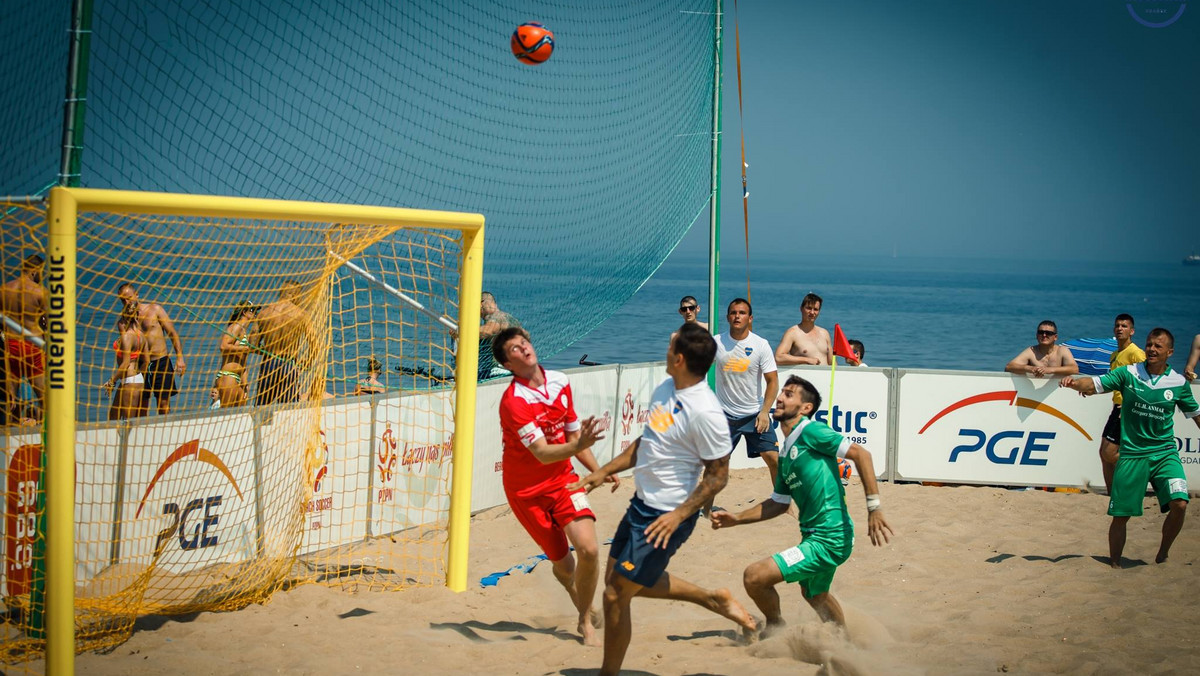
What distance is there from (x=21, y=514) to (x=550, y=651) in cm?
298

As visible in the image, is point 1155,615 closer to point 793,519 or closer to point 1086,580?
point 1086,580

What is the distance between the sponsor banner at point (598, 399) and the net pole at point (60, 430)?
5.86 meters

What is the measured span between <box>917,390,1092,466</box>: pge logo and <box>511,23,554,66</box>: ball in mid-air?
6.22 meters

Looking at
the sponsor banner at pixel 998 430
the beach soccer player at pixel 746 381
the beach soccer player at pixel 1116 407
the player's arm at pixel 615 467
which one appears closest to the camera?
the player's arm at pixel 615 467

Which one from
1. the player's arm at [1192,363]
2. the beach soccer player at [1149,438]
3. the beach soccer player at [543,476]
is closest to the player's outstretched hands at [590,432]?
the beach soccer player at [543,476]

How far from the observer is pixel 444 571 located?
712 centimetres

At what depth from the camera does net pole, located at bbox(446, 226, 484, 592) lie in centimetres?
641

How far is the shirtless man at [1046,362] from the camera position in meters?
10.8

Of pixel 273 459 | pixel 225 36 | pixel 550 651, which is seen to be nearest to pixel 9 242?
pixel 225 36

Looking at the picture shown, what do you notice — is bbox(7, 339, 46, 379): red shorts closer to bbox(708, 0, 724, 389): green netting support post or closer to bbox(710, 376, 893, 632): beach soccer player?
bbox(710, 376, 893, 632): beach soccer player

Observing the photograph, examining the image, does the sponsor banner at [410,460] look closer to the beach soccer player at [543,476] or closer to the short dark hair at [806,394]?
the beach soccer player at [543,476]

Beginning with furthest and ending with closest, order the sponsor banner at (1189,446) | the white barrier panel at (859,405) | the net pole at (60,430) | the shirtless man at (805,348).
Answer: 1. the shirtless man at (805,348)
2. the white barrier panel at (859,405)
3. the sponsor banner at (1189,446)
4. the net pole at (60,430)

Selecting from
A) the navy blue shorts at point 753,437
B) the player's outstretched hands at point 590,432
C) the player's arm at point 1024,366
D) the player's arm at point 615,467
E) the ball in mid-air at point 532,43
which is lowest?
the navy blue shorts at point 753,437

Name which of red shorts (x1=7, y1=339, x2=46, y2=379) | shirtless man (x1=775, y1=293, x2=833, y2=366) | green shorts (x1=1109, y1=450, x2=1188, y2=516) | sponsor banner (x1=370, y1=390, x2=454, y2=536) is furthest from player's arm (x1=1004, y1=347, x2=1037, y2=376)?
red shorts (x1=7, y1=339, x2=46, y2=379)
